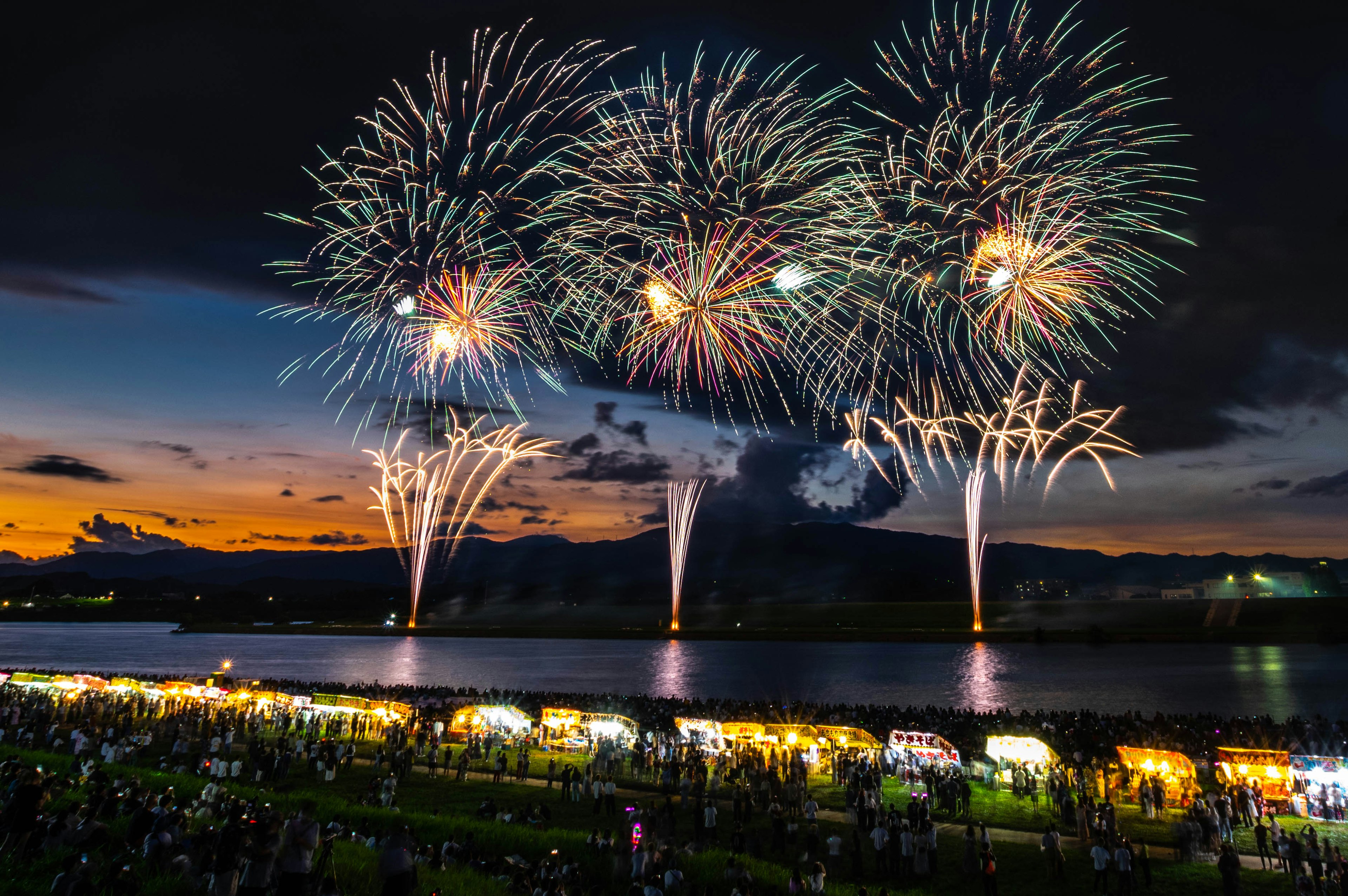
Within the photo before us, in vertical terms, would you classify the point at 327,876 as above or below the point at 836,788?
above

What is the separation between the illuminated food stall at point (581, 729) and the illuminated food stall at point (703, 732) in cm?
198

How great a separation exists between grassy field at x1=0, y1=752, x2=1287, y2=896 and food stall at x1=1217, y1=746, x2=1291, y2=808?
5.94 metres

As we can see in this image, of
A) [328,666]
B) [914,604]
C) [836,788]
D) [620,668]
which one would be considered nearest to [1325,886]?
A: [836,788]

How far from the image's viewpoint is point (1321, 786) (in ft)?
63.6

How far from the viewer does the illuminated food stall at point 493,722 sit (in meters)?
30.9

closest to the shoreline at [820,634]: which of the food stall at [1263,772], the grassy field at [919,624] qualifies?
the grassy field at [919,624]

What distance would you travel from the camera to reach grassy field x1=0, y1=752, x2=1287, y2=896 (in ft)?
36.9

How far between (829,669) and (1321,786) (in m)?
68.6

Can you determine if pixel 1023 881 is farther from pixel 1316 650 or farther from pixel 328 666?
pixel 1316 650

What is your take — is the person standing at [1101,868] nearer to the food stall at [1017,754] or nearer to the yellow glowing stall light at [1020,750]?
the food stall at [1017,754]

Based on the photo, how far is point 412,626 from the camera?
15938cm

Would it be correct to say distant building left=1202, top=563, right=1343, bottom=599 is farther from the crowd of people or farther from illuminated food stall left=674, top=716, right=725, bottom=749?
illuminated food stall left=674, top=716, right=725, bottom=749

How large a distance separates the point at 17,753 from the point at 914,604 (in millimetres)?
142625

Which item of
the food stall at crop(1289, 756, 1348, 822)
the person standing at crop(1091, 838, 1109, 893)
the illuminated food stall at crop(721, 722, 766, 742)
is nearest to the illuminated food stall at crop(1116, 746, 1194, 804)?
the food stall at crop(1289, 756, 1348, 822)
